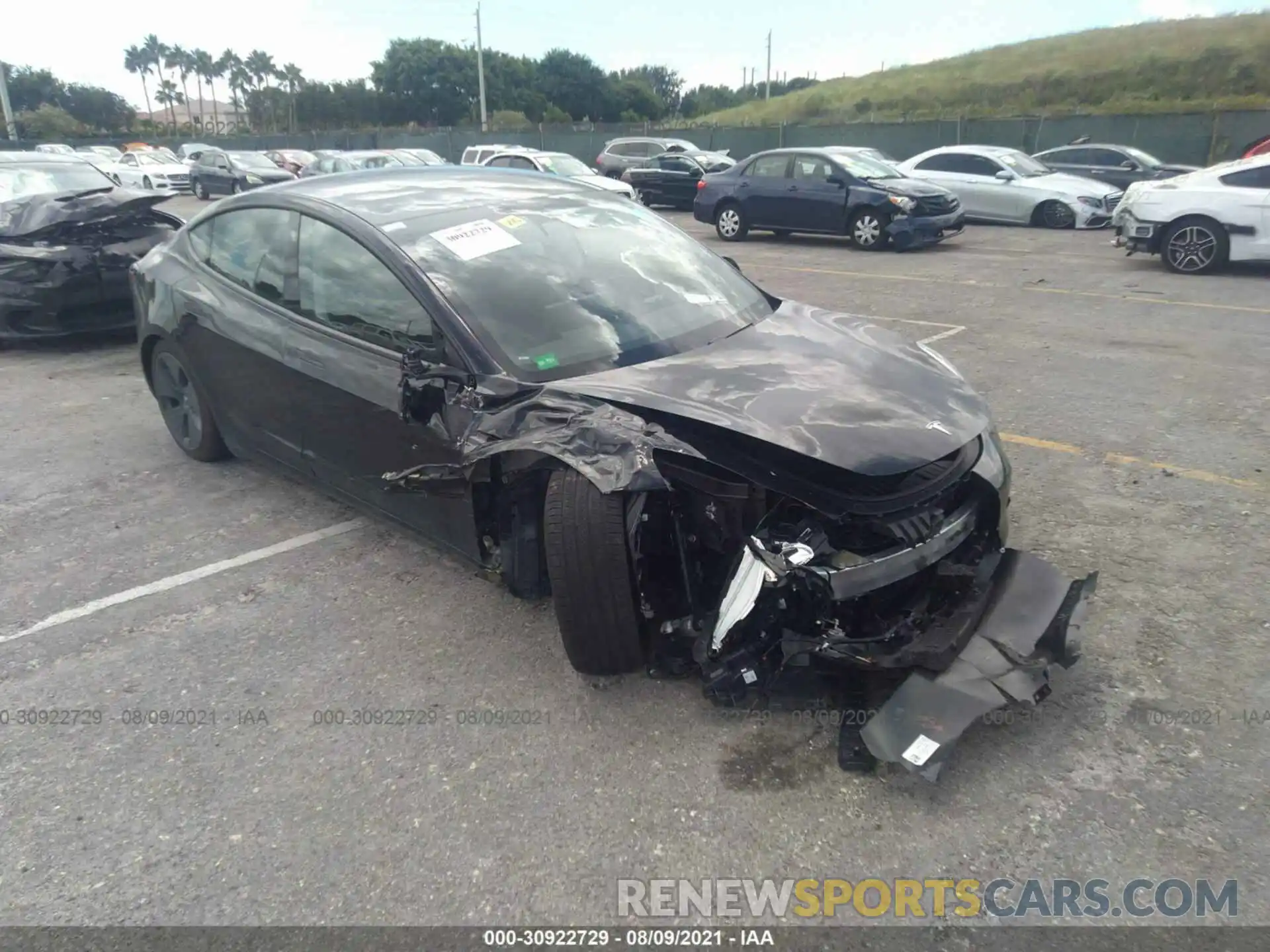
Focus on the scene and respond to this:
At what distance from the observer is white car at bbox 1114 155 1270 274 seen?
10445 millimetres

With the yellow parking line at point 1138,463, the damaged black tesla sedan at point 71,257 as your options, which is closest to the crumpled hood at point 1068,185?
the yellow parking line at point 1138,463

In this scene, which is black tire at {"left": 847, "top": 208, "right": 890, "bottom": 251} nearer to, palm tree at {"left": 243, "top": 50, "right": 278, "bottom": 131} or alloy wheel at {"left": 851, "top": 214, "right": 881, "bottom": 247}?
alloy wheel at {"left": 851, "top": 214, "right": 881, "bottom": 247}

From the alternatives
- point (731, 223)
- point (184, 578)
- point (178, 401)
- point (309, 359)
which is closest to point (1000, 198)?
point (731, 223)

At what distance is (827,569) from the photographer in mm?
2768

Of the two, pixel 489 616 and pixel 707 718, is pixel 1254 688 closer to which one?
pixel 707 718

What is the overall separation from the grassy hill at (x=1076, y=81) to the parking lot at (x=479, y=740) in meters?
37.5

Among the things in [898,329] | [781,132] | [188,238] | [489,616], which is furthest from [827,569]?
[781,132]

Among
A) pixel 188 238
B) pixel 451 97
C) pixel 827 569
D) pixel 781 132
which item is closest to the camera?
pixel 827 569

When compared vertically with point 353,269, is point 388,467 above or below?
below

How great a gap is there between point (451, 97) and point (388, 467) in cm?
8700

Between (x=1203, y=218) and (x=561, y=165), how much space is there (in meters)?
12.4

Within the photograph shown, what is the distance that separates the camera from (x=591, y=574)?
293 cm

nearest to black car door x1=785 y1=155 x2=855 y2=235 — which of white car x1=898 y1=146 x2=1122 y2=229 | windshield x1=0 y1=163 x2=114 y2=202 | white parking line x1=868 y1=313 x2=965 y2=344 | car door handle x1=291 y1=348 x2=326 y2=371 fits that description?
white car x1=898 y1=146 x2=1122 y2=229

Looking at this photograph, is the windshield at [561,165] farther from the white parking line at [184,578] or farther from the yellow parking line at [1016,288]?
the white parking line at [184,578]
